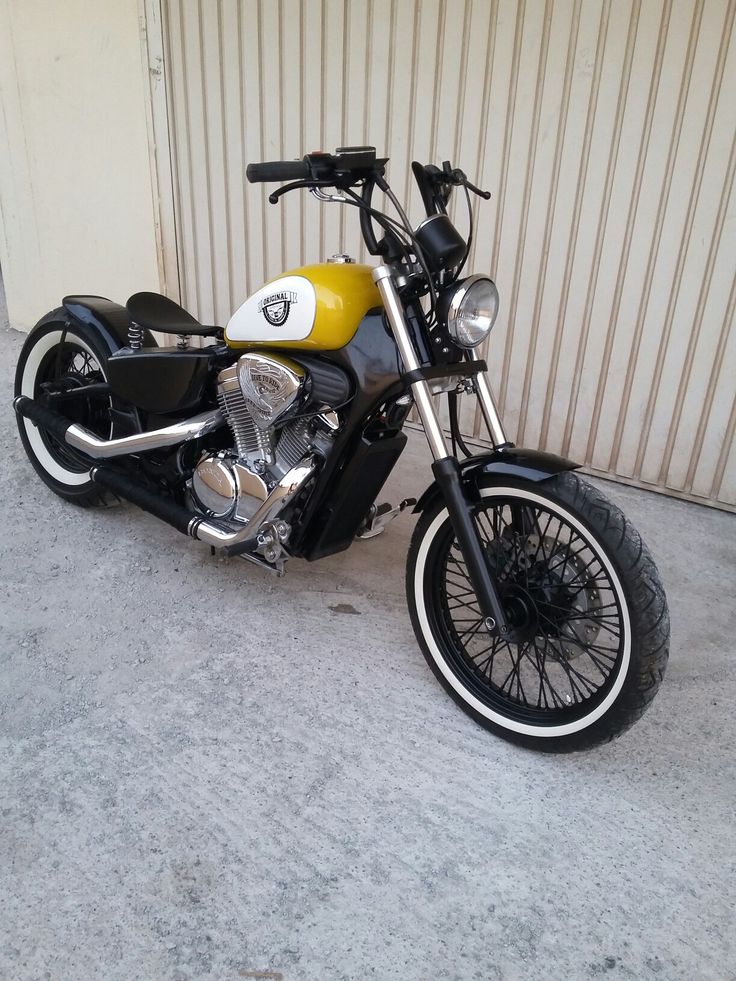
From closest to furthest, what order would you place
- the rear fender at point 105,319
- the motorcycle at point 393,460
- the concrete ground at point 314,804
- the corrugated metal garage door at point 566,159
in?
1. the concrete ground at point 314,804
2. the motorcycle at point 393,460
3. the rear fender at point 105,319
4. the corrugated metal garage door at point 566,159

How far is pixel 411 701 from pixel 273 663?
47 centimetres

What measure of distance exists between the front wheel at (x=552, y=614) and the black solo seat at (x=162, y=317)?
1.08 meters

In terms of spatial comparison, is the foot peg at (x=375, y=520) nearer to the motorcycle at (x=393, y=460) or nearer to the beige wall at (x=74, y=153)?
the motorcycle at (x=393, y=460)

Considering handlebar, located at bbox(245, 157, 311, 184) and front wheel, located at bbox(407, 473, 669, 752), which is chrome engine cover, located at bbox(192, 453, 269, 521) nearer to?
front wheel, located at bbox(407, 473, 669, 752)

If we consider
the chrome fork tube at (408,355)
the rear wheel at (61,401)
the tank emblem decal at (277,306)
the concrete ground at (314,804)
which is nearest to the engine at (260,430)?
the tank emblem decal at (277,306)

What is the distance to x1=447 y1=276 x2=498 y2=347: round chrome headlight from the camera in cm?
206

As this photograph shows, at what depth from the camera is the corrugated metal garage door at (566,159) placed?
3242 mm

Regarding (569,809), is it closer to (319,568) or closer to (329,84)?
(319,568)

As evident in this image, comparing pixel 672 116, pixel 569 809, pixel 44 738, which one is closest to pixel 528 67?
pixel 672 116

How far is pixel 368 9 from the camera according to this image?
375 centimetres

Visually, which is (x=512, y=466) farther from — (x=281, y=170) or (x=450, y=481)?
(x=281, y=170)

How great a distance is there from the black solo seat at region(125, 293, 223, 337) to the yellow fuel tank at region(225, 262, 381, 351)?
403 mm

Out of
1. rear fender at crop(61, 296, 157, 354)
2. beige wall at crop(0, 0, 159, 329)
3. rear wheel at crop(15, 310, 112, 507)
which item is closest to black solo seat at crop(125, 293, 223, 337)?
rear fender at crop(61, 296, 157, 354)

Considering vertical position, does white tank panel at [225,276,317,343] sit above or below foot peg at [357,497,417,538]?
above
